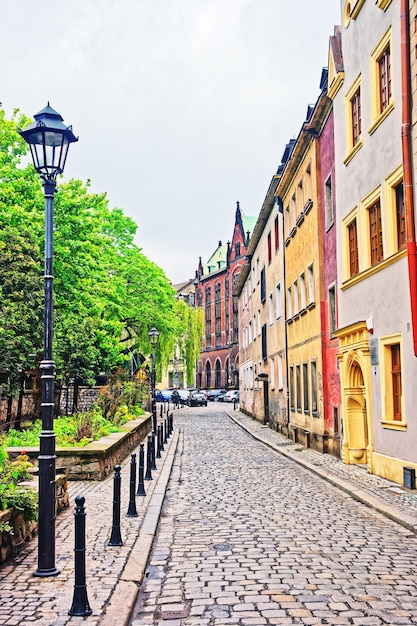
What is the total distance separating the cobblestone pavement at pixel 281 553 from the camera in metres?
5.75

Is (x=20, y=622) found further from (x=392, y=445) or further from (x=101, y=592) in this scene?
(x=392, y=445)

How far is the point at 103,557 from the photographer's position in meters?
7.44

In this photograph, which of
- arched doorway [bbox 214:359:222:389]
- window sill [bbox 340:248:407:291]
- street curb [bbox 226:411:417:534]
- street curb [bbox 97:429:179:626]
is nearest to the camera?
street curb [bbox 97:429:179:626]

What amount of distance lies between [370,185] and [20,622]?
1194 cm

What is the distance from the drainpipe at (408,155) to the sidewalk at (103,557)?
3265 millimetres

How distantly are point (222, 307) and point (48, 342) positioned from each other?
95.8m

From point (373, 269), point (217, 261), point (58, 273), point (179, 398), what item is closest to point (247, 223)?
point (217, 261)

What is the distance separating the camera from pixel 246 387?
158 ft

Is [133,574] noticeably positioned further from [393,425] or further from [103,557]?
[393,425]

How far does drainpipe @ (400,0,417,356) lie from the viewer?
39.2 feet

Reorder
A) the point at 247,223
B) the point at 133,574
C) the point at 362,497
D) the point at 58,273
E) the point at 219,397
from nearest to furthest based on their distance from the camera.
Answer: the point at 133,574 → the point at 362,497 → the point at 58,273 → the point at 219,397 → the point at 247,223

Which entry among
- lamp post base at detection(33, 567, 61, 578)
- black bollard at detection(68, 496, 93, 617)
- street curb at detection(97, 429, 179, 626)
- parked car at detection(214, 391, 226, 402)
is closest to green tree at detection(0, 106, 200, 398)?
street curb at detection(97, 429, 179, 626)

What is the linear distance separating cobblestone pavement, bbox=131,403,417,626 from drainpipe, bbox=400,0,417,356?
141 inches

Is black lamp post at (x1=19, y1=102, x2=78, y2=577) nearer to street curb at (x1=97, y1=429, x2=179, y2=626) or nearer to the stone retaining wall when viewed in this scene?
street curb at (x1=97, y1=429, x2=179, y2=626)
